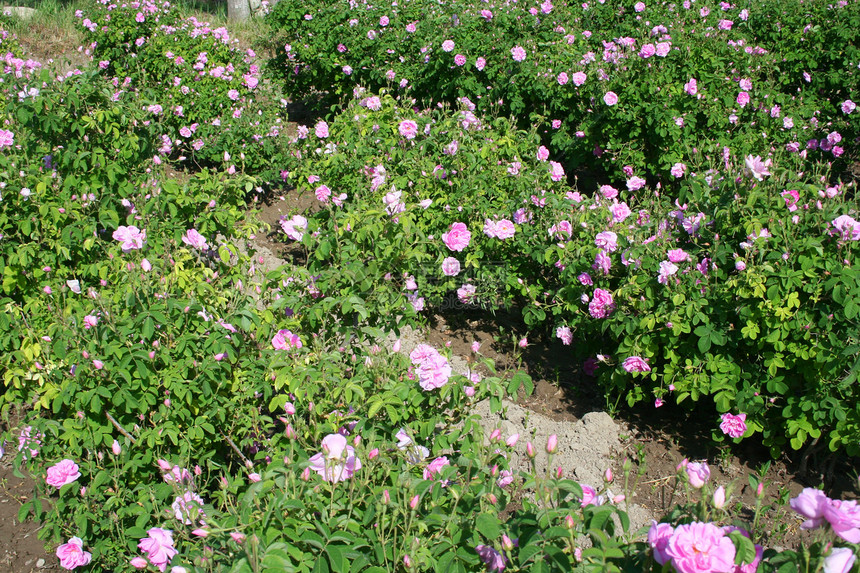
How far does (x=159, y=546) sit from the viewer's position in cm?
173

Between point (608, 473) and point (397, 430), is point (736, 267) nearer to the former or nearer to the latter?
point (608, 473)

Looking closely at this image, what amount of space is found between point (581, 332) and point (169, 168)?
4212 millimetres

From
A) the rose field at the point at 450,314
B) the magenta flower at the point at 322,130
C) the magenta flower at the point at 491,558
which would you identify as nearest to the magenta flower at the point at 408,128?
the rose field at the point at 450,314

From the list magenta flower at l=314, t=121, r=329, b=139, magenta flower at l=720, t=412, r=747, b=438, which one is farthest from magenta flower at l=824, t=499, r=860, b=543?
magenta flower at l=314, t=121, r=329, b=139

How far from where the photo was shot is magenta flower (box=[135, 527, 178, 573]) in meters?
1.71

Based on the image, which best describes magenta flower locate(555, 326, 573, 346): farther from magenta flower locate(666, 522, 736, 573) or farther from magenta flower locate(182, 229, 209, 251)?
magenta flower locate(666, 522, 736, 573)

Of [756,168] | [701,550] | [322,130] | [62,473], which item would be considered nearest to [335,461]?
[701,550]

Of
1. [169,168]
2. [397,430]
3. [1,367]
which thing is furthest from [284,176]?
[397,430]

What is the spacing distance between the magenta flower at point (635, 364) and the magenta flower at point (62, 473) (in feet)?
7.00

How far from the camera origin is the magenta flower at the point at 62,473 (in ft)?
6.59

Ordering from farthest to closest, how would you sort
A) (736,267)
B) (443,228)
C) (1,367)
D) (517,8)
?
(517,8) < (443,228) < (1,367) < (736,267)

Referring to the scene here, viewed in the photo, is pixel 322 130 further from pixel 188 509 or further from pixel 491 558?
pixel 491 558

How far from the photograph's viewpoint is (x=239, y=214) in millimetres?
3455

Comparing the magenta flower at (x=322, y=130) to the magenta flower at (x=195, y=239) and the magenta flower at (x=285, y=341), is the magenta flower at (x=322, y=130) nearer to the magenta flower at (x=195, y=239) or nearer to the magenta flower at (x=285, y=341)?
the magenta flower at (x=195, y=239)
